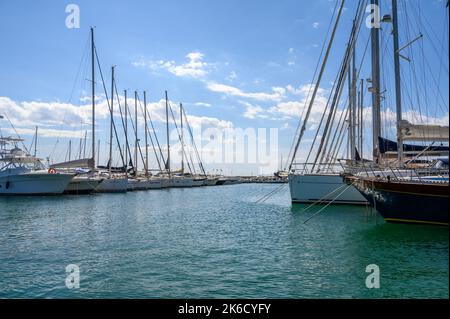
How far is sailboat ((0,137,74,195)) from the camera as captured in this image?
161 feet

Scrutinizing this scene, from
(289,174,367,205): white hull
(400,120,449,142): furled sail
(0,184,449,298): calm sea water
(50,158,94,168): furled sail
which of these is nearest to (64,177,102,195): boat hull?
(50,158,94,168): furled sail

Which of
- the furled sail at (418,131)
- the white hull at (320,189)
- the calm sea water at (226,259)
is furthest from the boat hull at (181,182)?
the furled sail at (418,131)

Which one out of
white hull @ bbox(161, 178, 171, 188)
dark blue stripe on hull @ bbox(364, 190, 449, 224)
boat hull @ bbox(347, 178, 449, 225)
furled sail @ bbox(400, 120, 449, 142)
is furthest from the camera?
white hull @ bbox(161, 178, 171, 188)

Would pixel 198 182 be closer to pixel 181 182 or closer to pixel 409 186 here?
pixel 181 182

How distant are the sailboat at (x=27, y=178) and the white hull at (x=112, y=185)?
7664 millimetres

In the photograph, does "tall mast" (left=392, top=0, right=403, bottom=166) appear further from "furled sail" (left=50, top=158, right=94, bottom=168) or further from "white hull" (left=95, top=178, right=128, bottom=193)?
"white hull" (left=95, top=178, right=128, bottom=193)

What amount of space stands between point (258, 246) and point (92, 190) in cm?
4372

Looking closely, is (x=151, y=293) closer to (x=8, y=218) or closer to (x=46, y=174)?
(x=8, y=218)

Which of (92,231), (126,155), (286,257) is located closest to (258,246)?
(286,257)

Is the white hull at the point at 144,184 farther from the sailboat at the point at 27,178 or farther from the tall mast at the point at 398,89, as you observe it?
the tall mast at the point at 398,89

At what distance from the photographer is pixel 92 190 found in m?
54.5

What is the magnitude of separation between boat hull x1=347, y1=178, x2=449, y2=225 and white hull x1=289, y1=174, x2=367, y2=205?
11.9m

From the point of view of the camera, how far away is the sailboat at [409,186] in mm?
16328
